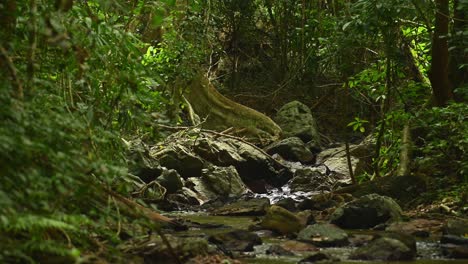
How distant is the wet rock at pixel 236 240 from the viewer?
206 inches

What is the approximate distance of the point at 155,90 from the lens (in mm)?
9688

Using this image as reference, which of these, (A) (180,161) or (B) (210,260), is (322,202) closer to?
(A) (180,161)

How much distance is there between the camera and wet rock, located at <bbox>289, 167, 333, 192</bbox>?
10.7 metres

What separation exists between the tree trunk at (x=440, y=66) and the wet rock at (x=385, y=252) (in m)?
3.32

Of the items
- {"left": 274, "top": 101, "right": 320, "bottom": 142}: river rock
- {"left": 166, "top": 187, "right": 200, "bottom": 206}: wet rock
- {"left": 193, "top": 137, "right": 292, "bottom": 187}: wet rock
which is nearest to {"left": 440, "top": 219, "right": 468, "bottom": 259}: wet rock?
{"left": 166, "top": 187, "right": 200, "bottom": 206}: wet rock

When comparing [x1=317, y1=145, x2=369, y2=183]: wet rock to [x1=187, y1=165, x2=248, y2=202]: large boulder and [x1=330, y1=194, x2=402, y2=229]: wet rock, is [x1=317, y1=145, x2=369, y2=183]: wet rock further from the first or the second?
[x1=330, y1=194, x2=402, y2=229]: wet rock

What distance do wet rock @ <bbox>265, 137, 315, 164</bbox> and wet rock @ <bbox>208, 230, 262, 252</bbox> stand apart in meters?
7.58

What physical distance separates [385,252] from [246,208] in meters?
3.47

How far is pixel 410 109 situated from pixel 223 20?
29.2 feet

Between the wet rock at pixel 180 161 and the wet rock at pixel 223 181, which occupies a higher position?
the wet rock at pixel 180 161

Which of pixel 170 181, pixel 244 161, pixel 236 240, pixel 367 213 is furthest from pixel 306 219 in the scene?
pixel 244 161

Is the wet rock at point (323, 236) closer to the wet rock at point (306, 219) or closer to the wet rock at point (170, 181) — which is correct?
the wet rock at point (306, 219)

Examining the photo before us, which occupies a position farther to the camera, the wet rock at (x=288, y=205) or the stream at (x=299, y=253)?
the wet rock at (x=288, y=205)

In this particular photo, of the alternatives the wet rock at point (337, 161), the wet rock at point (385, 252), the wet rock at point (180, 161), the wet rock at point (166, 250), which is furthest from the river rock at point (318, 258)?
the wet rock at point (337, 161)
